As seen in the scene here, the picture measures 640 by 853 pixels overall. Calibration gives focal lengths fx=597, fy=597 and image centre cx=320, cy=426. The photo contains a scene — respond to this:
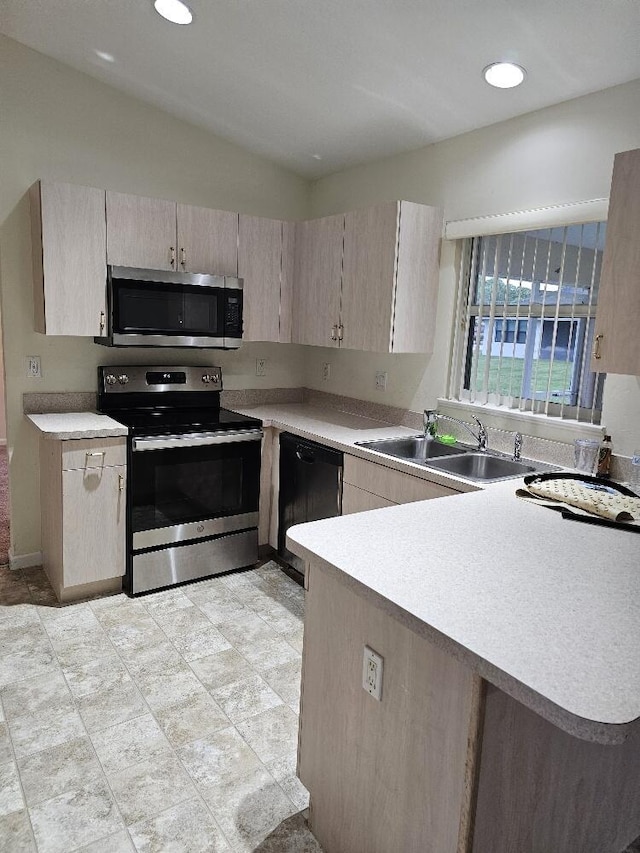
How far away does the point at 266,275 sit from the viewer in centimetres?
361

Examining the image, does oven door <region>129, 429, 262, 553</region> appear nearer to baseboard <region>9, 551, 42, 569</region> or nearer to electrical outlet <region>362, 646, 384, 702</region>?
baseboard <region>9, 551, 42, 569</region>

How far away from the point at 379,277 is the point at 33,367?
6.35ft

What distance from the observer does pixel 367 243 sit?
10.2ft

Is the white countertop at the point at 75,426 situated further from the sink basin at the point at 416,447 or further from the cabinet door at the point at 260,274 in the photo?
the sink basin at the point at 416,447

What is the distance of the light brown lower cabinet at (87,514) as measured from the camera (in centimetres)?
287

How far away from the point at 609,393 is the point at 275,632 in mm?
1802

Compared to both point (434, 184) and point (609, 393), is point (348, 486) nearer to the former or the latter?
point (609, 393)

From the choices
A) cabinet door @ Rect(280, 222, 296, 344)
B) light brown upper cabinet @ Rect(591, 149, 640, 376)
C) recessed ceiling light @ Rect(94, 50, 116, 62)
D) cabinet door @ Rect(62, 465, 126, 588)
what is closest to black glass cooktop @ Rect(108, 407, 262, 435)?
cabinet door @ Rect(62, 465, 126, 588)

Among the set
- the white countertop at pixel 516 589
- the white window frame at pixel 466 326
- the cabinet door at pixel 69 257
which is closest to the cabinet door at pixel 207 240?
the cabinet door at pixel 69 257

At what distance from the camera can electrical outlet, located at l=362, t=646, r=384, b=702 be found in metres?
1.36

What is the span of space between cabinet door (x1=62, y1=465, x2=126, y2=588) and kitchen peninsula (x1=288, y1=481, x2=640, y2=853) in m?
1.67

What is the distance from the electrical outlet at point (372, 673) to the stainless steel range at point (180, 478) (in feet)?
6.31

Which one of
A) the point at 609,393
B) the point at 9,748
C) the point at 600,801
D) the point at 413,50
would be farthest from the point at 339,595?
the point at 413,50

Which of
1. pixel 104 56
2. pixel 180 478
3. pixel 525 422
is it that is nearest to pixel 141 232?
pixel 104 56
